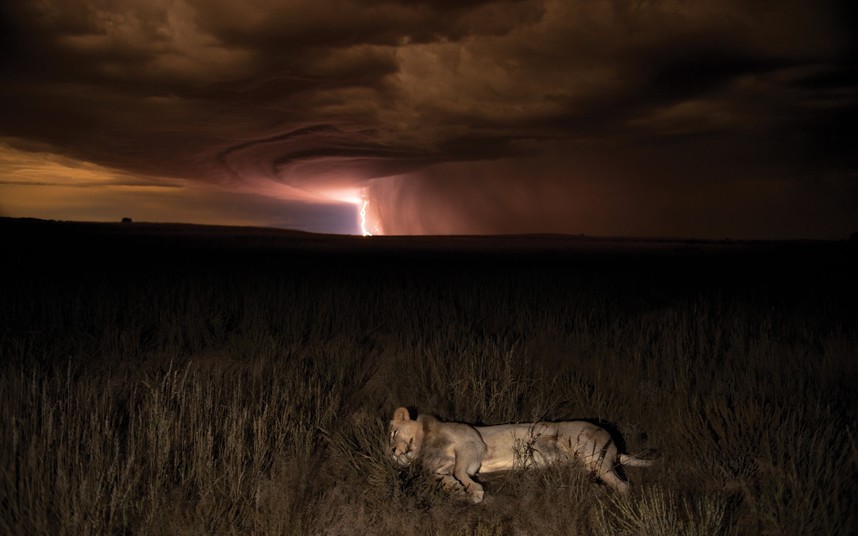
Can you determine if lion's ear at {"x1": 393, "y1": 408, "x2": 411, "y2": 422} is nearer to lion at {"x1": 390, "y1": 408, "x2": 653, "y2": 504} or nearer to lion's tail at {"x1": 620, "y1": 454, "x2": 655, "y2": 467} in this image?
lion at {"x1": 390, "y1": 408, "x2": 653, "y2": 504}

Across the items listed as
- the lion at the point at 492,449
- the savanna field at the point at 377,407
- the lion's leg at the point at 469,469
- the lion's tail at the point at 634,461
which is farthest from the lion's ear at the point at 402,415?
the lion's tail at the point at 634,461

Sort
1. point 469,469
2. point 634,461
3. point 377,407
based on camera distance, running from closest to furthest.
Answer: point 469,469 → point 634,461 → point 377,407

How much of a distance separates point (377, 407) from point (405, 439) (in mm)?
1881

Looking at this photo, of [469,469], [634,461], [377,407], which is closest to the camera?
[469,469]

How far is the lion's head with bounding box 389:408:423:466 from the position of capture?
3588 mm

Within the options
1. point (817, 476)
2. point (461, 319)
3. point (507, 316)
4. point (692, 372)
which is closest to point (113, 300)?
point (461, 319)

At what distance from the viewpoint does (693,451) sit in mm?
4254

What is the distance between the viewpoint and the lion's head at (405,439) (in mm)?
3588

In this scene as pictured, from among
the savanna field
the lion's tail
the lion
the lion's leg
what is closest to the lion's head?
the lion

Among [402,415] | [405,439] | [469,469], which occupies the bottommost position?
[469,469]

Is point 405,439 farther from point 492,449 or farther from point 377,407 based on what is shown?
point 377,407

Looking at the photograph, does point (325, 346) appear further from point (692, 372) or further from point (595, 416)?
point (692, 372)

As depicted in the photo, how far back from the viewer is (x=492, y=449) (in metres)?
3.80

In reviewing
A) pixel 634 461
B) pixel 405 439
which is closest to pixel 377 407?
pixel 405 439
